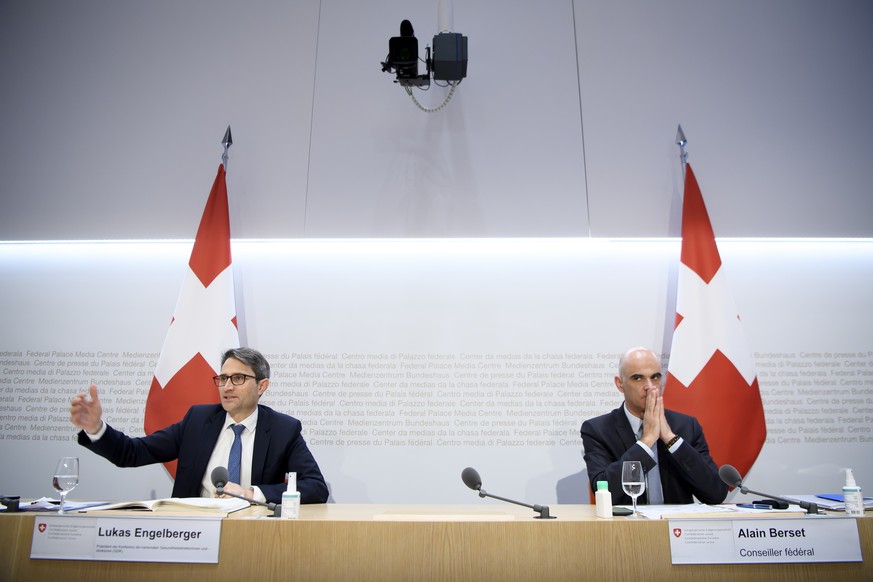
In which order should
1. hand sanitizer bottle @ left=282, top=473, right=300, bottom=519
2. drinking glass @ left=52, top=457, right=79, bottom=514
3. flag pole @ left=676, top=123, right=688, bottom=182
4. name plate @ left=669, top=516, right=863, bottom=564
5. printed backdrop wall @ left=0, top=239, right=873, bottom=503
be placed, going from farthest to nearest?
flag pole @ left=676, top=123, right=688, bottom=182
printed backdrop wall @ left=0, top=239, right=873, bottom=503
drinking glass @ left=52, top=457, right=79, bottom=514
hand sanitizer bottle @ left=282, top=473, right=300, bottom=519
name plate @ left=669, top=516, right=863, bottom=564

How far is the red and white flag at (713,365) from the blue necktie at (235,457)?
2.35 metres

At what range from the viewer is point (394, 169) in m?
4.09

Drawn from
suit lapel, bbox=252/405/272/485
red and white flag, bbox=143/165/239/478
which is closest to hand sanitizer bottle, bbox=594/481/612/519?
suit lapel, bbox=252/405/272/485

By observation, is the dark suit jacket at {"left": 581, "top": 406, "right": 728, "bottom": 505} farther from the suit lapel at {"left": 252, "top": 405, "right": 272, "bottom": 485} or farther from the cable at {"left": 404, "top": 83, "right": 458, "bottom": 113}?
the cable at {"left": 404, "top": 83, "right": 458, "bottom": 113}

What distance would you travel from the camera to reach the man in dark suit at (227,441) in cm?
277

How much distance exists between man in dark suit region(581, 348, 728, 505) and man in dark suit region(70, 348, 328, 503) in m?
1.29

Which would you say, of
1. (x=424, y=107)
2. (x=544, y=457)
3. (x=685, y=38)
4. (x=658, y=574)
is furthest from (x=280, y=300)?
(x=685, y=38)

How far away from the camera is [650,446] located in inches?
103

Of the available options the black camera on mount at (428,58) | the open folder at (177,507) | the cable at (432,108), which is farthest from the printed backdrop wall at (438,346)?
the open folder at (177,507)

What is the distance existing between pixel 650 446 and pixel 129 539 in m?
2.00

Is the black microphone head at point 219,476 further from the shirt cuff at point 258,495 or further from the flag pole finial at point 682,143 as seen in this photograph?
the flag pole finial at point 682,143

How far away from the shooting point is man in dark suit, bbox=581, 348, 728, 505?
8.52 ft

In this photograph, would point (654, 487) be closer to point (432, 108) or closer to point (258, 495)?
point (258, 495)

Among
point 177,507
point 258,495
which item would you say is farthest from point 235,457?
point 177,507
